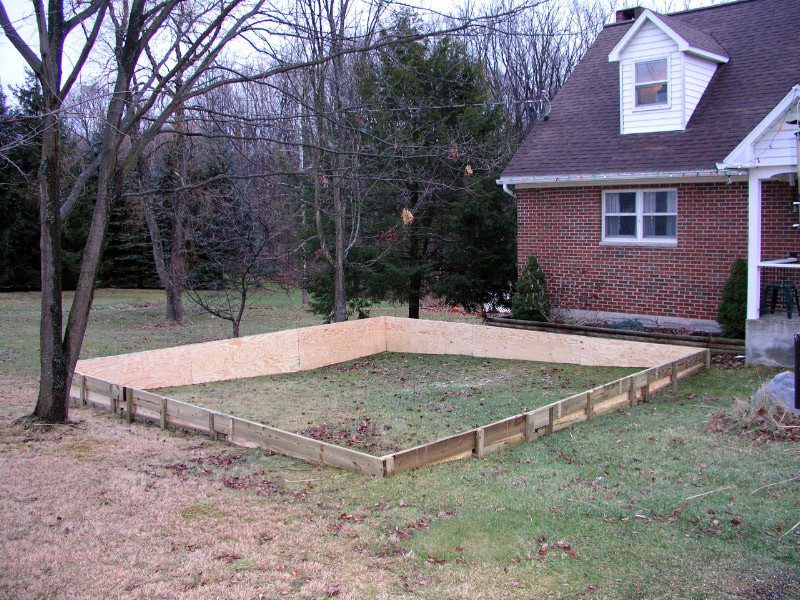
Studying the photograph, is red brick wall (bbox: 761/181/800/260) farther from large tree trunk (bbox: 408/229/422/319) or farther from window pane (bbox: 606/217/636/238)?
large tree trunk (bbox: 408/229/422/319)

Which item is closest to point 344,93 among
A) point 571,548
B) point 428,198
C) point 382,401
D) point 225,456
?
point 428,198

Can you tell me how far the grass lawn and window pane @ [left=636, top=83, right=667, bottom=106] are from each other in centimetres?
797

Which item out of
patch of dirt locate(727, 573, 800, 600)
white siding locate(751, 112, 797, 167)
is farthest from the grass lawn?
white siding locate(751, 112, 797, 167)

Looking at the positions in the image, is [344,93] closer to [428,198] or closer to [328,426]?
[428,198]

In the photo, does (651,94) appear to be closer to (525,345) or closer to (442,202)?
(525,345)

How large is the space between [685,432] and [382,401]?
4.76 m

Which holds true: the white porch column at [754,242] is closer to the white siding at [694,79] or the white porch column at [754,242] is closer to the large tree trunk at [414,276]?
the white siding at [694,79]

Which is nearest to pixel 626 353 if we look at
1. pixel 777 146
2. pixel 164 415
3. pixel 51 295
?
pixel 777 146

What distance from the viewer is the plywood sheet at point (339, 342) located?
15195 millimetres

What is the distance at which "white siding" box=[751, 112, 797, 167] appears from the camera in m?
11.8

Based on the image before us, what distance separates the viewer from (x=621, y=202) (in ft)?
52.1

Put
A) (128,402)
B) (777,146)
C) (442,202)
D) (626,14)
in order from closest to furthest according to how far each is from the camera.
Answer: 1. (128,402)
2. (777,146)
3. (626,14)
4. (442,202)

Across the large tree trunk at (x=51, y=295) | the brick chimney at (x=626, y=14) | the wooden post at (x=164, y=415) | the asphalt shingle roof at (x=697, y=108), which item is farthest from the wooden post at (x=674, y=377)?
the brick chimney at (x=626, y=14)

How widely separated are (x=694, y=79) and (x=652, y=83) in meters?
0.86
